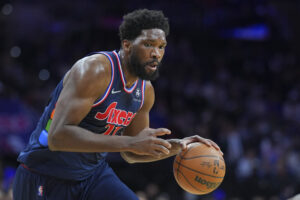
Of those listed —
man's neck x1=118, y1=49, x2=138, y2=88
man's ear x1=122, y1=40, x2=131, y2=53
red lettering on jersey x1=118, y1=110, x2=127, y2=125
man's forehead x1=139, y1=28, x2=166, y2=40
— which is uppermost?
man's forehead x1=139, y1=28, x2=166, y2=40

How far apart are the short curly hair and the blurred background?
436cm

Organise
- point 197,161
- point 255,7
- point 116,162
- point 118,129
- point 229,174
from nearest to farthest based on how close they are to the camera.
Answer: point 197,161 < point 118,129 < point 229,174 < point 116,162 < point 255,7

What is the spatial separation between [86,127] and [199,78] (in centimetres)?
956

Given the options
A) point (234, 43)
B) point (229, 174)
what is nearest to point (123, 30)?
point (229, 174)

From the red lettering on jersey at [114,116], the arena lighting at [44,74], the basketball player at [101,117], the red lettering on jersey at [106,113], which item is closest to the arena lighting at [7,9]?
the arena lighting at [44,74]

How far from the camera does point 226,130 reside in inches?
396

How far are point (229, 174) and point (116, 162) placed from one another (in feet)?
8.43

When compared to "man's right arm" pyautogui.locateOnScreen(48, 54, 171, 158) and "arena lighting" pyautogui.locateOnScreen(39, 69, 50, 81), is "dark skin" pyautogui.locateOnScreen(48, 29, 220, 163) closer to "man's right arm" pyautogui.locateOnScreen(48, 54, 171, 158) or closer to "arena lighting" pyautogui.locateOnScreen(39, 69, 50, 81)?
"man's right arm" pyautogui.locateOnScreen(48, 54, 171, 158)

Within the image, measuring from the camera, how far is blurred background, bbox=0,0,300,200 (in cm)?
891

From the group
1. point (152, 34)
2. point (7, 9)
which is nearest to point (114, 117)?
point (152, 34)

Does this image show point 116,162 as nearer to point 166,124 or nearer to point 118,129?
point 166,124

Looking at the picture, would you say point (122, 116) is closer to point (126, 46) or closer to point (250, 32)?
point (126, 46)

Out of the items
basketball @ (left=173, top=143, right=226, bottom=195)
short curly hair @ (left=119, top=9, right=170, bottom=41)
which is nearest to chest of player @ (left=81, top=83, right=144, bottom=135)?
short curly hair @ (left=119, top=9, right=170, bottom=41)

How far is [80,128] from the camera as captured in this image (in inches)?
118
